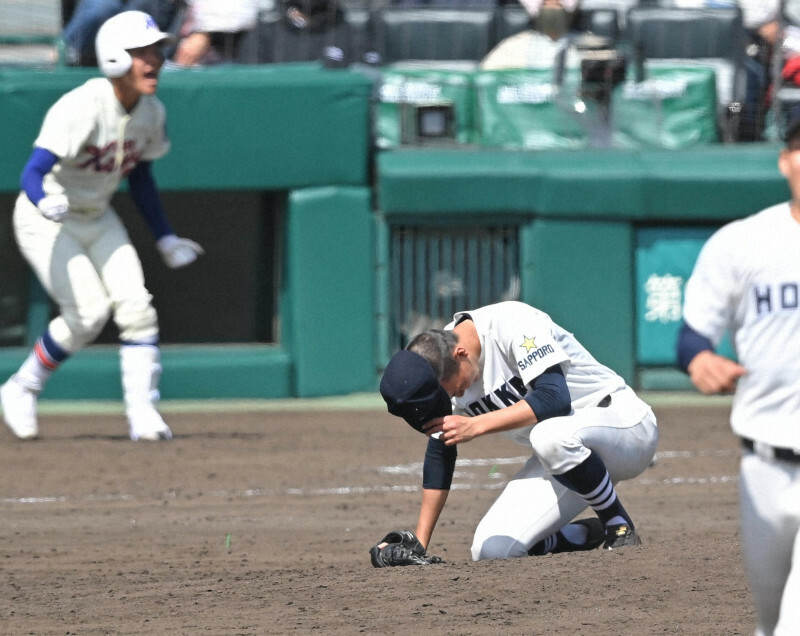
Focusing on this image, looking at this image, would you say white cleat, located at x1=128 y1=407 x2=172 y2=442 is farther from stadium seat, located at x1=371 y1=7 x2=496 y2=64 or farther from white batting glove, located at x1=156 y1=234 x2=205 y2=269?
stadium seat, located at x1=371 y1=7 x2=496 y2=64

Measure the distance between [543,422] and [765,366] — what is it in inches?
63.1

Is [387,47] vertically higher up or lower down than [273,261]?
higher up

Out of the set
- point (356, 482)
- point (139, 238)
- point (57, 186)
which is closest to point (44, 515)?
point (356, 482)

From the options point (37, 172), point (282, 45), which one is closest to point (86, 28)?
point (282, 45)

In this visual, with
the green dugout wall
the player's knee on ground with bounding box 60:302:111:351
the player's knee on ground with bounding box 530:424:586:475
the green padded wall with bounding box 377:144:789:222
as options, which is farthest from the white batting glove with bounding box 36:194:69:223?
the player's knee on ground with bounding box 530:424:586:475

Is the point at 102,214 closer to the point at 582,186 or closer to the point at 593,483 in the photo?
the point at 582,186

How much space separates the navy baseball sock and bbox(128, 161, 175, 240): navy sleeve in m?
3.78

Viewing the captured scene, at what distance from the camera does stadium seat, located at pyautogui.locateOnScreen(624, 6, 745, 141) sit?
10.7m

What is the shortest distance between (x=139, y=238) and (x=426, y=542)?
230 inches

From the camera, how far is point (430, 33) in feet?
35.3

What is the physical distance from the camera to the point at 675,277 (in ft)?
32.4

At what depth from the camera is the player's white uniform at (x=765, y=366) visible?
9.86 ft

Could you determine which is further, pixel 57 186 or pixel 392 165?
pixel 392 165

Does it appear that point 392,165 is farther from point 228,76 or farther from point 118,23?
point 118,23
